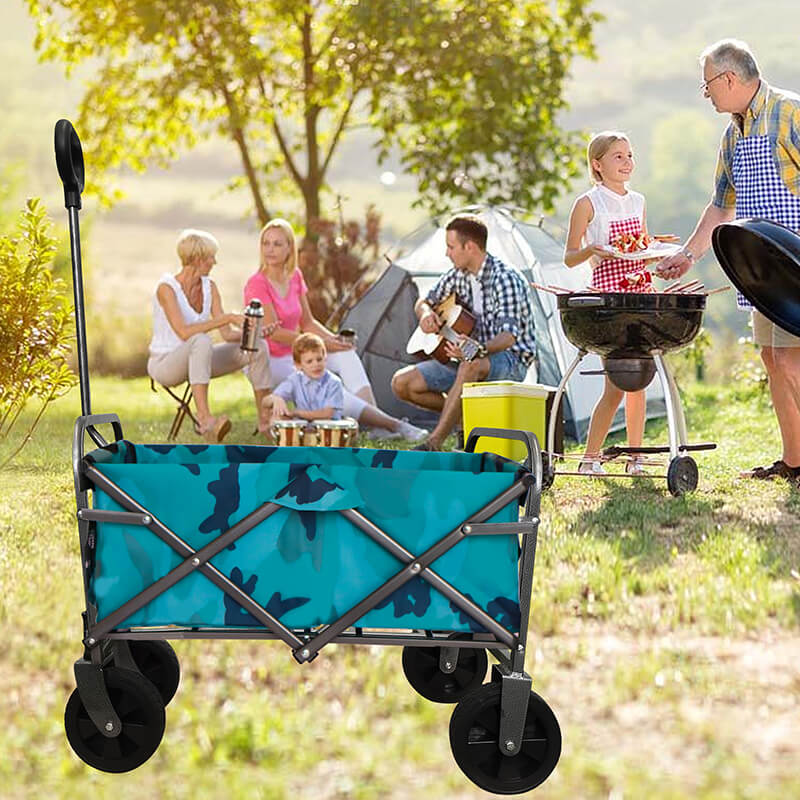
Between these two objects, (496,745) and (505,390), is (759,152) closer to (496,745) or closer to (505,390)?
(505,390)

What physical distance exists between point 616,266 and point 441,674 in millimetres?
2585

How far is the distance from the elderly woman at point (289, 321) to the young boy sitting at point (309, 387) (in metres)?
0.65

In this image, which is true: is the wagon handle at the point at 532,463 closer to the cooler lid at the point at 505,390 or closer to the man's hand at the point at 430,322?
the cooler lid at the point at 505,390

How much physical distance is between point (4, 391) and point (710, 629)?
341 centimetres

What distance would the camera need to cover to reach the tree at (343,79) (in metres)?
10.4

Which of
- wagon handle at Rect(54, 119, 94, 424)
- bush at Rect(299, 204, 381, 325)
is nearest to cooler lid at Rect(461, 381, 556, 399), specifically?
wagon handle at Rect(54, 119, 94, 424)

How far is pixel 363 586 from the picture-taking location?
7.61 ft

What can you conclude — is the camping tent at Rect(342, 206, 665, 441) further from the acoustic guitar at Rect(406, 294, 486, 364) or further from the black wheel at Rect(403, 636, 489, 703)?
the black wheel at Rect(403, 636, 489, 703)

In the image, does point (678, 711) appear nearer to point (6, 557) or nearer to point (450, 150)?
point (6, 557)

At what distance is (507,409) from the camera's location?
17.0 ft

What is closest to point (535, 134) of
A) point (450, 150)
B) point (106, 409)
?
point (450, 150)

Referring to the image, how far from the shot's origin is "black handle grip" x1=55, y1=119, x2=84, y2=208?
283cm

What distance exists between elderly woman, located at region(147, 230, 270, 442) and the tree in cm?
407

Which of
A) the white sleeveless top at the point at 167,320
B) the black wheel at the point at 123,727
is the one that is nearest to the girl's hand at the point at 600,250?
the white sleeveless top at the point at 167,320
